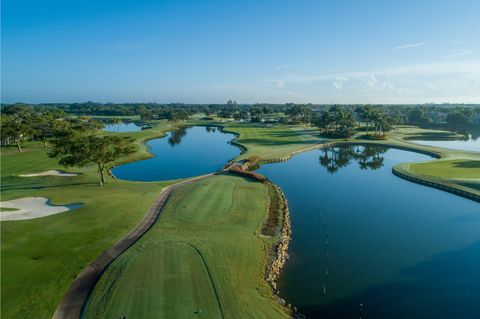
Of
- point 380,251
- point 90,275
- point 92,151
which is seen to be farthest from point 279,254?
point 92,151

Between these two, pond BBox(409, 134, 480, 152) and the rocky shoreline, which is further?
pond BBox(409, 134, 480, 152)

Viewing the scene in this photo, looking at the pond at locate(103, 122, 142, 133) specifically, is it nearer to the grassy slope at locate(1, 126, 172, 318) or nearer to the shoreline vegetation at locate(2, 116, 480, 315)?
the shoreline vegetation at locate(2, 116, 480, 315)

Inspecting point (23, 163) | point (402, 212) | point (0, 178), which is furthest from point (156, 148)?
point (402, 212)

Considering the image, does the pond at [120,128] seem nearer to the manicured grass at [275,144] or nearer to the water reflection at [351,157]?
the manicured grass at [275,144]

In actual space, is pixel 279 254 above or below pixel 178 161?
below

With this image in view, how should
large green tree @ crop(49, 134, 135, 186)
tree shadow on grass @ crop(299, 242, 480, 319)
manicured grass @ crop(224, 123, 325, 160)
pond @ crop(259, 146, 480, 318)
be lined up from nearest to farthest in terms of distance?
1. tree shadow on grass @ crop(299, 242, 480, 319)
2. pond @ crop(259, 146, 480, 318)
3. large green tree @ crop(49, 134, 135, 186)
4. manicured grass @ crop(224, 123, 325, 160)

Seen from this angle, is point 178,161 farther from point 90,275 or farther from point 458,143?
point 458,143

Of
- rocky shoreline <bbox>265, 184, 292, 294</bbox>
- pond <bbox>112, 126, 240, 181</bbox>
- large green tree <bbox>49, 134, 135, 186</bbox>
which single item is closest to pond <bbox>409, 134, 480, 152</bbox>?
pond <bbox>112, 126, 240, 181</bbox>
